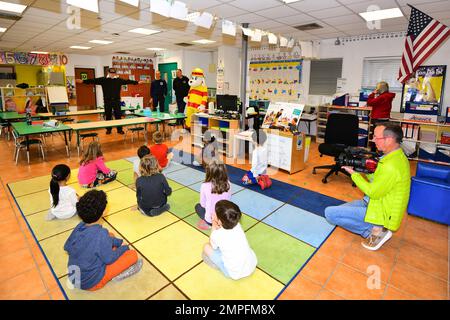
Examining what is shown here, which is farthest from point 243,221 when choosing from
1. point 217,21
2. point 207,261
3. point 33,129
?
point 33,129

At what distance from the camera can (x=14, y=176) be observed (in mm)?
4832

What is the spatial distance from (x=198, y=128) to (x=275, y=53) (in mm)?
4313

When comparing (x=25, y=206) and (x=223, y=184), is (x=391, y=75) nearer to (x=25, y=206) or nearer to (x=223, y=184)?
(x=223, y=184)

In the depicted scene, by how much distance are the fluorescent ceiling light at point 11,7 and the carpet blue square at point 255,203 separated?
5.24 m

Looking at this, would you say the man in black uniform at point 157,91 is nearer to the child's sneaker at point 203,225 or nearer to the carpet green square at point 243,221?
the carpet green square at point 243,221

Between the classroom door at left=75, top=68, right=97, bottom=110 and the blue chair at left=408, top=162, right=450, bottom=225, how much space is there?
13723mm

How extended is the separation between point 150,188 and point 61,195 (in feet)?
3.41

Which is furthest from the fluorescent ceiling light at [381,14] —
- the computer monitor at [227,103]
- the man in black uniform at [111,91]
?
the man in black uniform at [111,91]

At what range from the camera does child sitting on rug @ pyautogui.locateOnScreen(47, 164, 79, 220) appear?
9.69 ft

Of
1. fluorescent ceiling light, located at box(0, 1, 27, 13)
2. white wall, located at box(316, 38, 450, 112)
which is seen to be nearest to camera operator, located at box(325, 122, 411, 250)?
white wall, located at box(316, 38, 450, 112)

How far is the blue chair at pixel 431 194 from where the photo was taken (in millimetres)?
3291

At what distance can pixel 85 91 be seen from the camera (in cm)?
1385

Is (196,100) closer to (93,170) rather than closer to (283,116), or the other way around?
(283,116)
